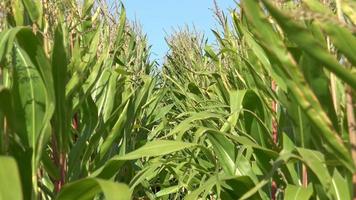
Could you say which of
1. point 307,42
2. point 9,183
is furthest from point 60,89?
point 307,42

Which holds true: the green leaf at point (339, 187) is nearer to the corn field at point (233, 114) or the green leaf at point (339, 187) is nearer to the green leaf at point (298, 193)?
the corn field at point (233, 114)

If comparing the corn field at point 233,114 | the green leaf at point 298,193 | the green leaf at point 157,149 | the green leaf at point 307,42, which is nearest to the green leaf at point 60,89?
the corn field at point 233,114

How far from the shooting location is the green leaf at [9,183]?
107 cm

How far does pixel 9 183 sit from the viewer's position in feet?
3.55

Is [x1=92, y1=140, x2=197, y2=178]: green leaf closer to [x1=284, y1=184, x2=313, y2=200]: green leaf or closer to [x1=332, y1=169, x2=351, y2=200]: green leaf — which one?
[x1=284, y1=184, x2=313, y2=200]: green leaf

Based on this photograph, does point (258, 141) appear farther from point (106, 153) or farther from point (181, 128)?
point (106, 153)

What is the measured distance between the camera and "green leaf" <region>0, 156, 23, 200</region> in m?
1.07

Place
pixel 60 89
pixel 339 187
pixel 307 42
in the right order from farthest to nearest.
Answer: pixel 60 89 < pixel 339 187 < pixel 307 42

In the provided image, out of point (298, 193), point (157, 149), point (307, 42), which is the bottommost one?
point (298, 193)

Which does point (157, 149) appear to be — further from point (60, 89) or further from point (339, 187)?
point (339, 187)

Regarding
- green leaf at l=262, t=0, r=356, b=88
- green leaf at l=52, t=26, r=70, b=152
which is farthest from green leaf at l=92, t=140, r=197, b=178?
green leaf at l=262, t=0, r=356, b=88

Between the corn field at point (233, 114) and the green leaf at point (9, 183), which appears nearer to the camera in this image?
the corn field at point (233, 114)

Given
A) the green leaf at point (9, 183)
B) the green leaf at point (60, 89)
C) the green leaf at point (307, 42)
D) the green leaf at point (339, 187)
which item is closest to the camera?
the green leaf at point (307, 42)

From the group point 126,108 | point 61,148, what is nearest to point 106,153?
point 126,108
